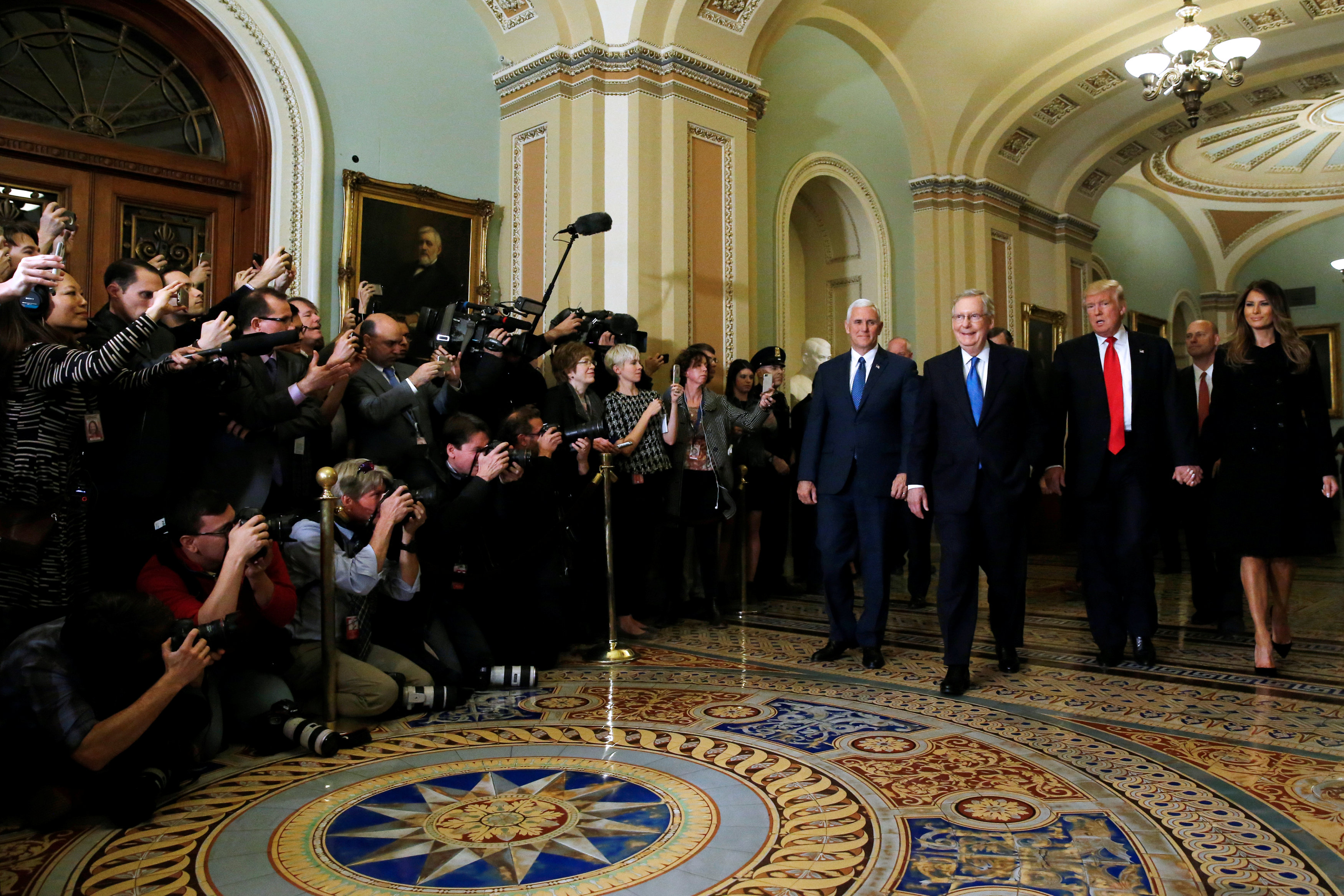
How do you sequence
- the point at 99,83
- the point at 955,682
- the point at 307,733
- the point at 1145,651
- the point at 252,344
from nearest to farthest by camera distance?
the point at 307,733
the point at 252,344
the point at 955,682
the point at 1145,651
the point at 99,83

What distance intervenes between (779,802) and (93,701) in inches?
68.6

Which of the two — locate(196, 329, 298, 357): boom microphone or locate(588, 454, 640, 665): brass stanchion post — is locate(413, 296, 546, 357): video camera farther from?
locate(196, 329, 298, 357): boom microphone

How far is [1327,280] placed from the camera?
1631 centimetres

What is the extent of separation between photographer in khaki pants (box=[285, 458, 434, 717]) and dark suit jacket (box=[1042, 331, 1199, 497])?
2577mm

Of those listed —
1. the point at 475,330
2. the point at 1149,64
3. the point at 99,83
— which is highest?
the point at 1149,64

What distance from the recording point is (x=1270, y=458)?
13.1 feet

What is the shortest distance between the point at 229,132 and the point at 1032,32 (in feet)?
23.7

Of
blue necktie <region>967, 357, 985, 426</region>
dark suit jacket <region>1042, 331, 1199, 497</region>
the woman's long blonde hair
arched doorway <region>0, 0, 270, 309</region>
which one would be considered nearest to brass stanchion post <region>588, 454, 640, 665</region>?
blue necktie <region>967, 357, 985, 426</region>

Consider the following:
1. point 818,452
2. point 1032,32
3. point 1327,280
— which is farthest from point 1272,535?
point 1327,280

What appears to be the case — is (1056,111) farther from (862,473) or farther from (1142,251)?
(862,473)

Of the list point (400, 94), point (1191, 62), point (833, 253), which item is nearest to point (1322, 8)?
point (1191, 62)

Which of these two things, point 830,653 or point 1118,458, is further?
point 830,653

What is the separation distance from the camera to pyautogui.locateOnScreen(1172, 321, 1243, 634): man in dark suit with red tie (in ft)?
16.3

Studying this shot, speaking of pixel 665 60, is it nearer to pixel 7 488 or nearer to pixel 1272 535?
pixel 1272 535
